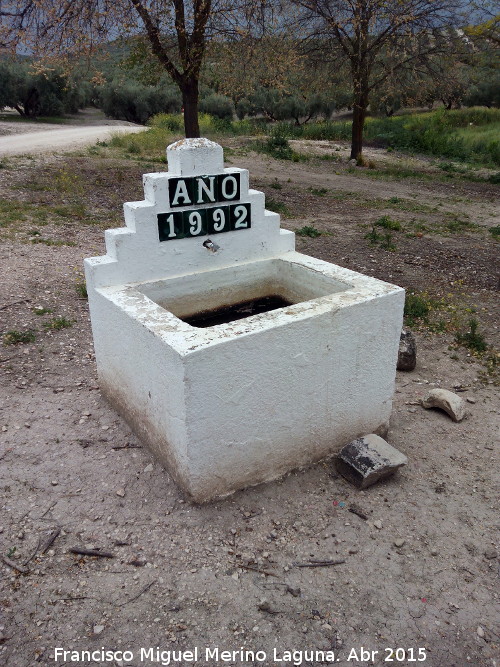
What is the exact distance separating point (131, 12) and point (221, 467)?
9.01 m

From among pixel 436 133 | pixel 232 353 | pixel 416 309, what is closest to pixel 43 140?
pixel 436 133

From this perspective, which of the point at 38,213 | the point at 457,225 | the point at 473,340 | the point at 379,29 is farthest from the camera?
the point at 379,29

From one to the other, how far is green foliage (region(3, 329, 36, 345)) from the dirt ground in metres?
0.06

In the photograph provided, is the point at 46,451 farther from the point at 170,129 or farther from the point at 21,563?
the point at 170,129

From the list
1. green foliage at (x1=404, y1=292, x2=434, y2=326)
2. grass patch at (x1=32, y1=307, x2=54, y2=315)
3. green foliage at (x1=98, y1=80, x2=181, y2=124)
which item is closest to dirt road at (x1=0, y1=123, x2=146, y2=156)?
green foliage at (x1=98, y1=80, x2=181, y2=124)

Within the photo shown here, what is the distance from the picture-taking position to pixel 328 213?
11078 millimetres

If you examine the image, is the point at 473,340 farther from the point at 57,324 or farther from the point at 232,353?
the point at 57,324

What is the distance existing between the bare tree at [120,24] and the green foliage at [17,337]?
19.5 feet

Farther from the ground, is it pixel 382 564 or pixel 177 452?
pixel 177 452

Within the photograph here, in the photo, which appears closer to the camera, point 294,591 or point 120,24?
point 294,591

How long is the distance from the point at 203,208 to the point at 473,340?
11.0 ft

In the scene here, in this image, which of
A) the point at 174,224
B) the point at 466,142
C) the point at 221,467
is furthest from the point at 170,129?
the point at 221,467

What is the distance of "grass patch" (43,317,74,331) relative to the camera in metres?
5.77

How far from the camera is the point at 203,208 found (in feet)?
13.4
